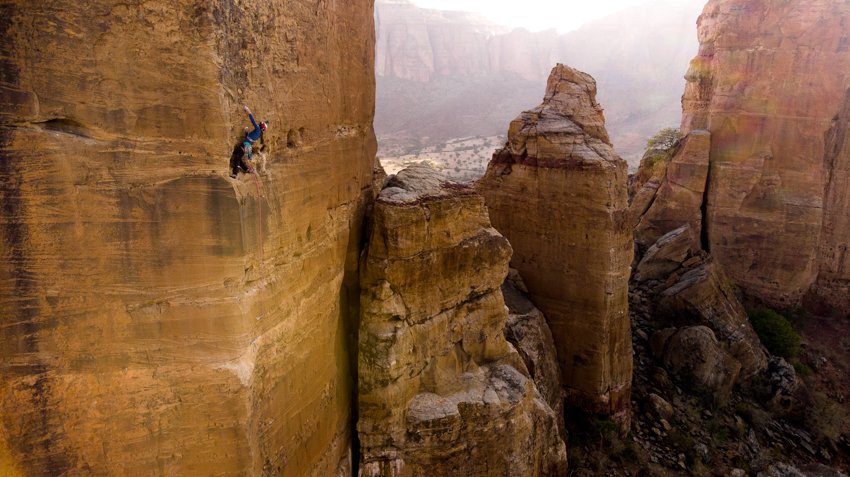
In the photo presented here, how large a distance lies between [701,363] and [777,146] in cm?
849

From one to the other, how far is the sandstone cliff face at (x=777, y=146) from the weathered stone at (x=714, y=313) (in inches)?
127

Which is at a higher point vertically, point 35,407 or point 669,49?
point 669,49

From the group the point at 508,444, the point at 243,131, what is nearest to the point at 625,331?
the point at 508,444

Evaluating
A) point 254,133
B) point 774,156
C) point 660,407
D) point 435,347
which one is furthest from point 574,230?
point 774,156

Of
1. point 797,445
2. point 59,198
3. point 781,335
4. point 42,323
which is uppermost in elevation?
point 59,198

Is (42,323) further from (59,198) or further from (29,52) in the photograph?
(29,52)

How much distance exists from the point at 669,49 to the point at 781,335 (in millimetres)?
63152

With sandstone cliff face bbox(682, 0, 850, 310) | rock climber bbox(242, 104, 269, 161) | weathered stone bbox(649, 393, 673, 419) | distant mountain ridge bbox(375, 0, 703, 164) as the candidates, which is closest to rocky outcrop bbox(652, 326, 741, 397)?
weathered stone bbox(649, 393, 673, 419)

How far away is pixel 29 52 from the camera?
13.1 ft

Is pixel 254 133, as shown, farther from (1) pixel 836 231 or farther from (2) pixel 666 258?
(1) pixel 836 231

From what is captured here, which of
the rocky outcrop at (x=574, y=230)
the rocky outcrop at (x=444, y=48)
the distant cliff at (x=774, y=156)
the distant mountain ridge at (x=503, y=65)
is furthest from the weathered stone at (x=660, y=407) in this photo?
the rocky outcrop at (x=444, y=48)

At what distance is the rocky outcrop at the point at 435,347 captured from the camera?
695 centimetres

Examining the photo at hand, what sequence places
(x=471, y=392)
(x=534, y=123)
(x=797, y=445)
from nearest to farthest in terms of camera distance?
1. (x=471, y=392)
2. (x=534, y=123)
3. (x=797, y=445)

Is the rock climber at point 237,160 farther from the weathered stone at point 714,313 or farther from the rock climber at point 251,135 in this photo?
the weathered stone at point 714,313
